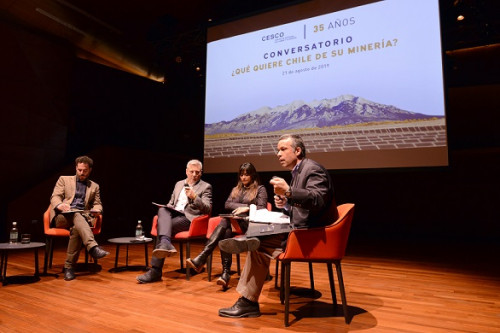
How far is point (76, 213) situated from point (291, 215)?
2.42 metres

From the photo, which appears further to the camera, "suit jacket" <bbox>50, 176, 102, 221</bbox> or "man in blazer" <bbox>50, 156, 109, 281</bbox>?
"suit jacket" <bbox>50, 176, 102, 221</bbox>

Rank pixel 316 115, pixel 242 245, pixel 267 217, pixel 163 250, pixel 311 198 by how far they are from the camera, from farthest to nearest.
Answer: pixel 316 115, pixel 163 250, pixel 267 217, pixel 242 245, pixel 311 198

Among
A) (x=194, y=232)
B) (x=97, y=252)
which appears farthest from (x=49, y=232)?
(x=194, y=232)

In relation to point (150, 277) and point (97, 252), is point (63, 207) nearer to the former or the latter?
point (97, 252)

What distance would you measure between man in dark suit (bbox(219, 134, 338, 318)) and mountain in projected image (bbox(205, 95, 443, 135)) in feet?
6.79

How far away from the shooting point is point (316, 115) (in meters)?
4.50

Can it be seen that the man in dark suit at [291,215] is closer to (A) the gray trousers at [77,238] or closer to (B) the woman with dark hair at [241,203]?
(B) the woman with dark hair at [241,203]

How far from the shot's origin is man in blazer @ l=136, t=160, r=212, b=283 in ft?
10.7

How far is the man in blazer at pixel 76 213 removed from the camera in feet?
11.4

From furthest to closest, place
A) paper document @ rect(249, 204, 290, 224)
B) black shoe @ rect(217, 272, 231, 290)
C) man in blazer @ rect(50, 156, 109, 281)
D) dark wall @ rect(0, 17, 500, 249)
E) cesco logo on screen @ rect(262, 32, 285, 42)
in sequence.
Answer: dark wall @ rect(0, 17, 500, 249) → cesco logo on screen @ rect(262, 32, 285, 42) → man in blazer @ rect(50, 156, 109, 281) → black shoe @ rect(217, 272, 231, 290) → paper document @ rect(249, 204, 290, 224)

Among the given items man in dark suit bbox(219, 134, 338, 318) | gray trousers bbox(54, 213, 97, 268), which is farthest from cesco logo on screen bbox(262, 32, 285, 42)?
gray trousers bbox(54, 213, 97, 268)

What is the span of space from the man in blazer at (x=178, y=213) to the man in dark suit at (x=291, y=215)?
3.47 ft

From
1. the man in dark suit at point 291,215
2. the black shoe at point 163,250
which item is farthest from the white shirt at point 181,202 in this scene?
the man in dark suit at point 291,215

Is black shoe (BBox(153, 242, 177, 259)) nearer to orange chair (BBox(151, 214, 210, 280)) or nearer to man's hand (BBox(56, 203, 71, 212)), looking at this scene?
orange chair (BBox(151, 214, 210, 280))
